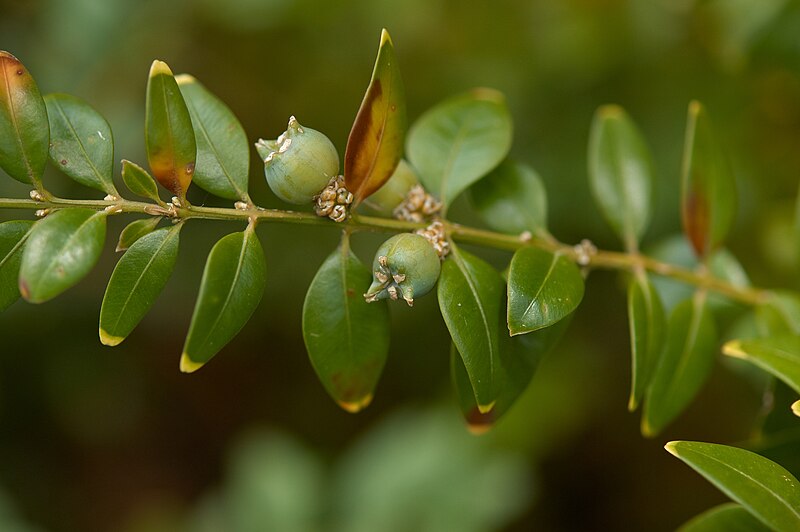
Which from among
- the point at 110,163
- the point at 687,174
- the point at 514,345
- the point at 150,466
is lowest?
the point at 150,466

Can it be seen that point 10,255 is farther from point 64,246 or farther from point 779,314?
point 779,314

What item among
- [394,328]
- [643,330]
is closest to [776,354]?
Answer: [643,330]

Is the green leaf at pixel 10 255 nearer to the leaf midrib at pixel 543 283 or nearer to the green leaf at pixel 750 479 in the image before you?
the leaf midrib at pixel 543 283

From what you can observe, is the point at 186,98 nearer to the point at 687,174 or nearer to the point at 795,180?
the point at 687,174

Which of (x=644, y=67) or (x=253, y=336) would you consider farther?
(x=253, y=336)

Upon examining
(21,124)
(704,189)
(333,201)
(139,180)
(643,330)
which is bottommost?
(643,330)

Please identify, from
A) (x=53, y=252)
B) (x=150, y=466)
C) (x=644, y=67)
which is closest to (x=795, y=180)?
(x=644, y=67)
